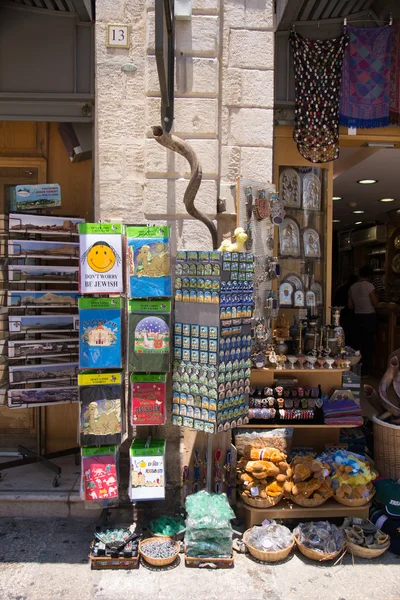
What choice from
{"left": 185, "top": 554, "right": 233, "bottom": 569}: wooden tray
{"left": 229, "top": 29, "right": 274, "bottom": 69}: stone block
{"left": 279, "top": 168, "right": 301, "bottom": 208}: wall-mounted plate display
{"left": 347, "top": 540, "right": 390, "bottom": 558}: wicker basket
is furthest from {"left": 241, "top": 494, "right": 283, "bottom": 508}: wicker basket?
{"left": 229, "top": 29, "right": 274, "bottom": 69}: stone block

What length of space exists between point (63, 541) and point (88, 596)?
67 centimetres

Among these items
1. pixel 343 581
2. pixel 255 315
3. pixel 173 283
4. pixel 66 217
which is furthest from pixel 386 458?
pixel 66 217

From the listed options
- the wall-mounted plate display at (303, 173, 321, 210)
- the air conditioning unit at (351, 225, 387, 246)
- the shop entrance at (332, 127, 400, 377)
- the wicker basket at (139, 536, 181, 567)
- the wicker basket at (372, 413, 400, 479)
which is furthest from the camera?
the air conditioning unit at (351, 225, 387, 246)

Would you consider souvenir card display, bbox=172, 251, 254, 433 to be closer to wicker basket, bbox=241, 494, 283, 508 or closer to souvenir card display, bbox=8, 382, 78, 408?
wicker basket, bbox=241, 494, 283, 508

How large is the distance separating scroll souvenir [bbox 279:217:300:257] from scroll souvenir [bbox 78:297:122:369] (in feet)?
7.29

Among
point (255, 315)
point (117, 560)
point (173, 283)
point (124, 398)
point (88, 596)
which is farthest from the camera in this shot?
point (255, 315)

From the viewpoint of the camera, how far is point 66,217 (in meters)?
4.14

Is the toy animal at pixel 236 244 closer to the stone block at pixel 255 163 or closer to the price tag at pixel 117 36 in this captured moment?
the stone block at pixel 255 163

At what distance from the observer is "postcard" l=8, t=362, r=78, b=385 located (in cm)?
402

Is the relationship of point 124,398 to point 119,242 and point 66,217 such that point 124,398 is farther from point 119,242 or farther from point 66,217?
point 66,217

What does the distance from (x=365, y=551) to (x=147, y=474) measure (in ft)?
5.25

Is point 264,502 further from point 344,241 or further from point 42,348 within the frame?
point 344,241

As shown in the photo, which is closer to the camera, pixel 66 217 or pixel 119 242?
pixel 119 242

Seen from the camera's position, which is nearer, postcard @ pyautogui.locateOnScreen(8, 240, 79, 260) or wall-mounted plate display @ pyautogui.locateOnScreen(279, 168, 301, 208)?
postcard @ pyautogui.locateOnScreen(8, 240, 79, 260)
